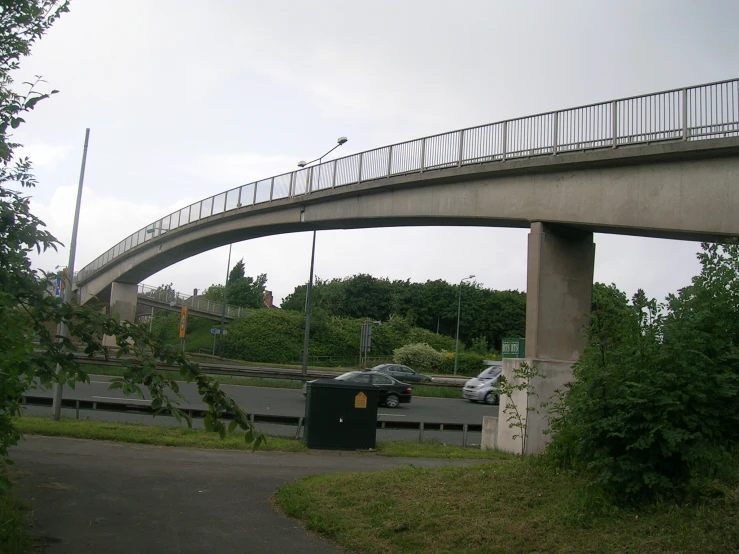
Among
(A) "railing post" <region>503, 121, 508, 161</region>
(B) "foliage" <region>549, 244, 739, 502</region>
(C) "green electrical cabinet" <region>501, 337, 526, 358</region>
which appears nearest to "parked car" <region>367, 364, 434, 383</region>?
(C) "green electrical cabinet" <region>501, 337, 526, 358</region>

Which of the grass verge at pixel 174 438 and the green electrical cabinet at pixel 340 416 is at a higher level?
the green electrical cabinet at pixel 340 416

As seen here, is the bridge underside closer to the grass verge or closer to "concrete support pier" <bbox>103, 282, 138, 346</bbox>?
the grass verge

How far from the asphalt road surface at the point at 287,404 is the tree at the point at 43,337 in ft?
44.4

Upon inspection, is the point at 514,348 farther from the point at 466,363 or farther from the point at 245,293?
the point at 245,293

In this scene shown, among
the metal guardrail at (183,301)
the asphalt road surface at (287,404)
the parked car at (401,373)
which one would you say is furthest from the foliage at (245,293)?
the asphalt road surface at (287,404)

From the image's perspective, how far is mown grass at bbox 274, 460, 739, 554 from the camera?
5398 mm

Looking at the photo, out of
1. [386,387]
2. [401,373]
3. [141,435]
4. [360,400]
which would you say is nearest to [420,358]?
[401,373]

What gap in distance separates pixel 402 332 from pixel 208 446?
5311 cm

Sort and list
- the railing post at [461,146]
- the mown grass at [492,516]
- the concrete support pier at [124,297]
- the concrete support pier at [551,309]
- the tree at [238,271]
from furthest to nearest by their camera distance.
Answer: the tree at [238,271], the concrete support pier at [124,297], the railing post at [461,146], the concrete support pier at [551,309], the mown grass at [492,516]

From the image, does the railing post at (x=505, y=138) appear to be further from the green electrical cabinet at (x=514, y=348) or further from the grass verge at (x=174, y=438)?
the grass verge at (x=174, y=438)

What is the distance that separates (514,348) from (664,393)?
35.8 ft

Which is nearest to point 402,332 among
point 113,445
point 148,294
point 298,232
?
point 148,294

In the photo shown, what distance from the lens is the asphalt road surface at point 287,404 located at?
22.2m

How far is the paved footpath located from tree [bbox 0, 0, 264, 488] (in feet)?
4.39
